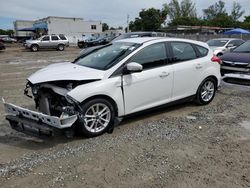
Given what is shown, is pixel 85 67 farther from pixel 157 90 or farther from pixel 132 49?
pixel 157 90

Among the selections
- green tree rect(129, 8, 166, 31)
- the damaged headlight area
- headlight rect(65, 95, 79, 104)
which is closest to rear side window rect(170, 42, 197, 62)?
the damaged headlight area

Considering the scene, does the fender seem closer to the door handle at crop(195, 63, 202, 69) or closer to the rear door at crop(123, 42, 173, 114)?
the rear door at crop(123, 42, 173, 114)

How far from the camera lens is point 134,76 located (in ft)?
15.3

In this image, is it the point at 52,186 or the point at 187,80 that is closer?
the point at 52,186

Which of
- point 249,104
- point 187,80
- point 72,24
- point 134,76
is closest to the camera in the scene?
point 134,76

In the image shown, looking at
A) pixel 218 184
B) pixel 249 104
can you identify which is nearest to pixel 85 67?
pixel 218 184

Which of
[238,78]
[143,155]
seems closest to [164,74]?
[143,155]

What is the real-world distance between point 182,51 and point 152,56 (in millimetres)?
918

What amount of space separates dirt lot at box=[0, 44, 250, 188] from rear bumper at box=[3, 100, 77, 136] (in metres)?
0.30

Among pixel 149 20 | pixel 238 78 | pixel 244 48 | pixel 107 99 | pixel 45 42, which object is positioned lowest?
pixel 238 78

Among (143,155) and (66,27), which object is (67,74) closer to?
(143,155)

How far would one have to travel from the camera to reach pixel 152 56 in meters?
5.05

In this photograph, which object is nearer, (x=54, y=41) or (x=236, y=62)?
(x=236, y=62)

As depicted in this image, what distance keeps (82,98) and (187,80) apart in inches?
99.8
